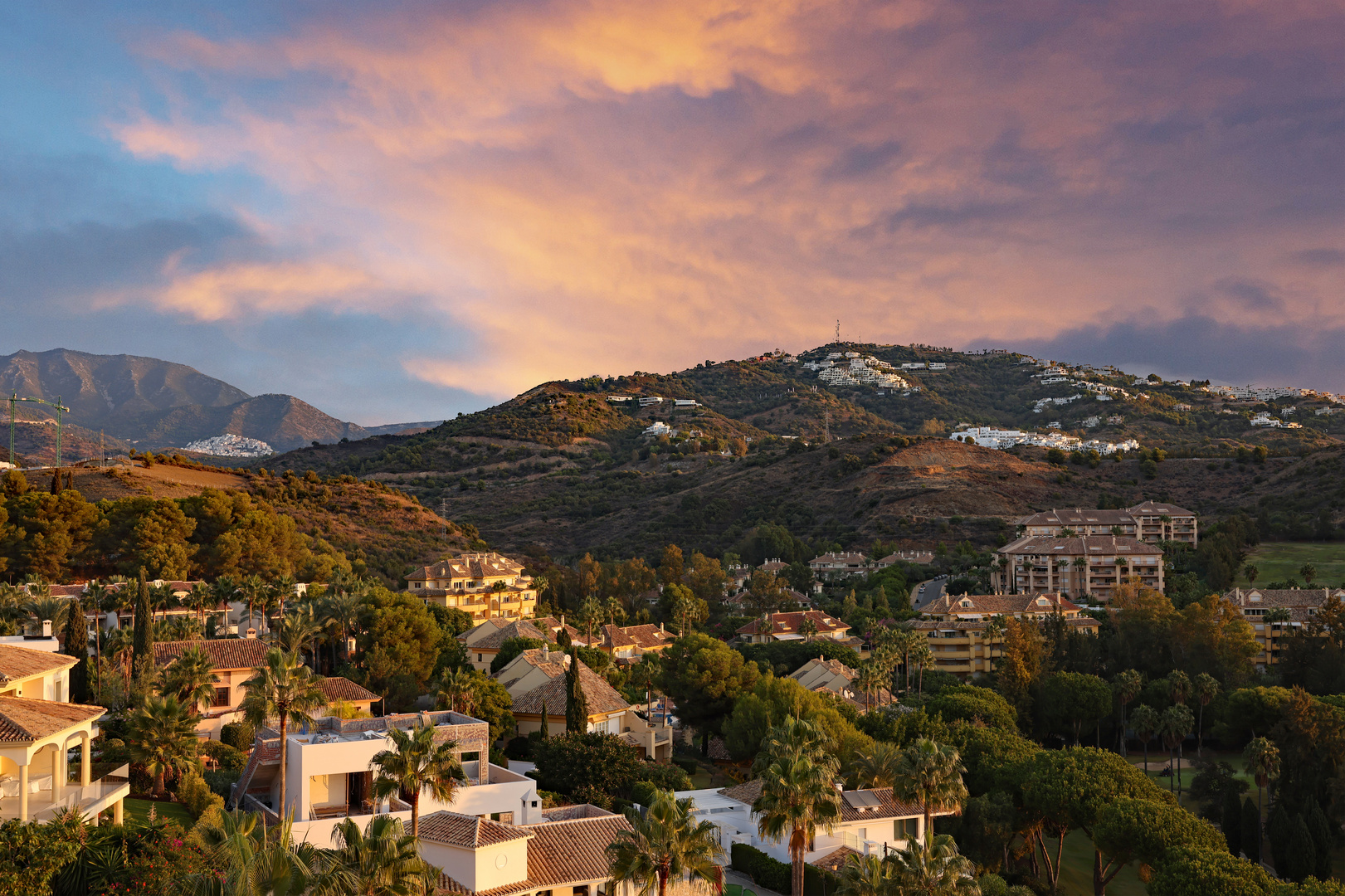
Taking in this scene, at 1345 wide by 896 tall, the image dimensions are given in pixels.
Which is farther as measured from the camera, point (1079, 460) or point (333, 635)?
point (1079, 460)

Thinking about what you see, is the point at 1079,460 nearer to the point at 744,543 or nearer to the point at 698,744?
the point at 744,543

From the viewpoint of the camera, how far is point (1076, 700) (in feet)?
203

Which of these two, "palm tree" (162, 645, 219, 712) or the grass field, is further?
the grass field

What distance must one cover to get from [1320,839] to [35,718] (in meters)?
47.4

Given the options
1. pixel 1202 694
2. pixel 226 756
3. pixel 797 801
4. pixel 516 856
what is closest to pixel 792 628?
pixel 1202 694

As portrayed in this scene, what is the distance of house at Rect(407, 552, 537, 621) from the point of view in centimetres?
8338

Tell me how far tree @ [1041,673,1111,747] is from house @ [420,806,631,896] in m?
38.7

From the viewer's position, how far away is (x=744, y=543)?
13125 centimetres

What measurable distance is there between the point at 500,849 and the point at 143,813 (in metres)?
11.5

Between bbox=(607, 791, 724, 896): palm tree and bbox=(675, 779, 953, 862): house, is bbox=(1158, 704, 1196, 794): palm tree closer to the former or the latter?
bbox=(675, 779, 953, 862): house

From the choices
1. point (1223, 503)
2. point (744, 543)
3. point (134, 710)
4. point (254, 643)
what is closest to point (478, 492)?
Answer: point (744, 543)

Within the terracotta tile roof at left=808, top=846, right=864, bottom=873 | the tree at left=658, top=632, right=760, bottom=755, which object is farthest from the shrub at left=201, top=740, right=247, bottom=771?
the tree at left=658, top=632, right=760, bottom=755

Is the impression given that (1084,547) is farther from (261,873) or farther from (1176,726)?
(261,873)

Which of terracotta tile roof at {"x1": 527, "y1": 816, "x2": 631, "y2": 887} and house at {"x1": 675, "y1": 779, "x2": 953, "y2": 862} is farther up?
terracotta tile roof at {"x1": 527, "y1": 816, "x2": 631, "y2": 887}
